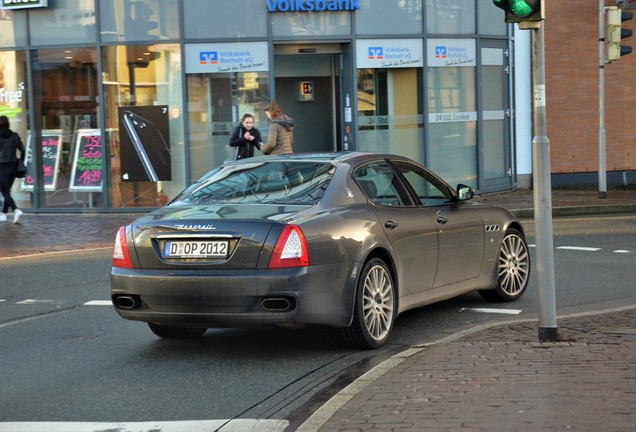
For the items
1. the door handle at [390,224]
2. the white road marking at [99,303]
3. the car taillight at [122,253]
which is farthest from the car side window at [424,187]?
the white road marking at [99,303]

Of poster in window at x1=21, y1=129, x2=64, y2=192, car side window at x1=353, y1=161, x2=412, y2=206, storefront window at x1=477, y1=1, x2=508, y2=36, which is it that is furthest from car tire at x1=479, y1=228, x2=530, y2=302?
poster in window at x1=21, y1=129, x2=64, y2=192

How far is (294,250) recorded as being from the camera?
289 inches

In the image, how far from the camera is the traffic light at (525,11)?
712 cm

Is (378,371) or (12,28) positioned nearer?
(378,371)

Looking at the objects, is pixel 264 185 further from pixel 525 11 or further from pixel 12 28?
pixel 12 28

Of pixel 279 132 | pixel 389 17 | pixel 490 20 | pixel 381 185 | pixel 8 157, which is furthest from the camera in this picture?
pixel 490 20

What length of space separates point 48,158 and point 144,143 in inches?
80.3

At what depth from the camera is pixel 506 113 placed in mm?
23016

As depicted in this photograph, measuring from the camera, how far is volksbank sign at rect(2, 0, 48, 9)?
2041 cm

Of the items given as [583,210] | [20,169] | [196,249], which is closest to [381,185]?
[196,249]

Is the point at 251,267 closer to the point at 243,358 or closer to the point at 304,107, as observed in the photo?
the point at 243,358

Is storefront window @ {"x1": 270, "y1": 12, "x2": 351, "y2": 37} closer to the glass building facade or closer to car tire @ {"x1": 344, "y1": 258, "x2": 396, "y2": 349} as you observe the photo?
the glass building facade

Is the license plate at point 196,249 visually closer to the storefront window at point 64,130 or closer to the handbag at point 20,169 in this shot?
the handbag at point 20,169

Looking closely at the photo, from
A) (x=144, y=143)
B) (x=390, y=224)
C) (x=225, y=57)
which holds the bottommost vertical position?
(x=390, y=224)
